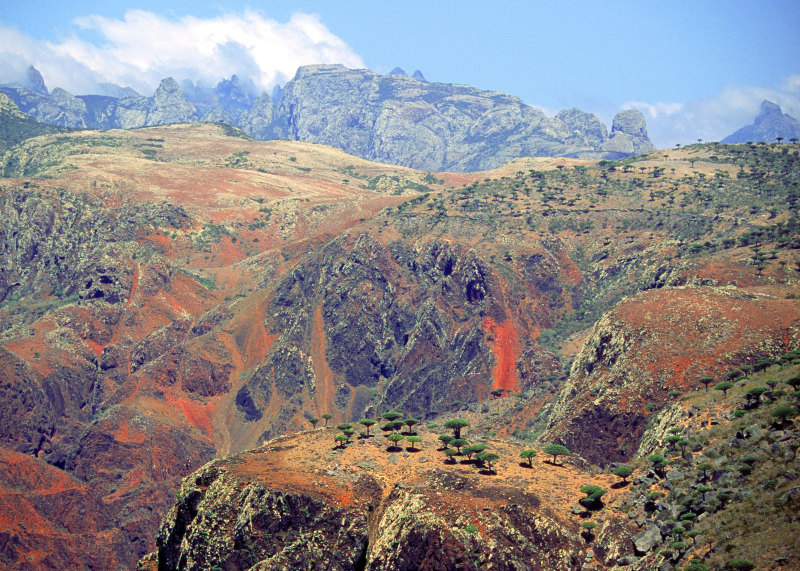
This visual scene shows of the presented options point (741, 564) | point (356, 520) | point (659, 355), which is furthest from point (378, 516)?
point (659, 355)

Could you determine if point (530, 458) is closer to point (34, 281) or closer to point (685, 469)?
point (685, 469)

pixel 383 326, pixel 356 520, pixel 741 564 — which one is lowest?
pixel 356 520

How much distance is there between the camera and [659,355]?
92000 millimetres

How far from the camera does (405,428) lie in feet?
A: 285

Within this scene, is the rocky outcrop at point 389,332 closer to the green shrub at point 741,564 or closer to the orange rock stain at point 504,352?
the orange rock stain at point 504,352

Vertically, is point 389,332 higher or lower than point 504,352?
higher

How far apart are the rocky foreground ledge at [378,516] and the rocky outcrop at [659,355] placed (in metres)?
16.9

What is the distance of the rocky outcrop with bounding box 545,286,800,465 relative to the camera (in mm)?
87312

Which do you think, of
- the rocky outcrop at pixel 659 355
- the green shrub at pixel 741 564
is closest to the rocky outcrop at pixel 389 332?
the rocky outcrop at pixel 659 355

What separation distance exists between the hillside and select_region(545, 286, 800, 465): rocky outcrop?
0.90 ft

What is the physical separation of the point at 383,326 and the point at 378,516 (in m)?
81.2

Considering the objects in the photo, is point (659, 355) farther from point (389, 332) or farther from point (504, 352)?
point (389, 332)

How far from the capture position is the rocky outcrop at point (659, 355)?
87.3 meters

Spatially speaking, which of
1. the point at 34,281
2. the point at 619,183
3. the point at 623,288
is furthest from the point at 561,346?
the point at 34,281
